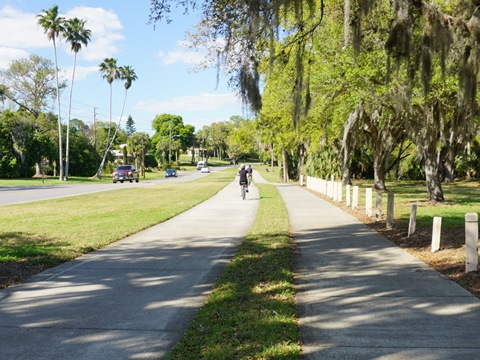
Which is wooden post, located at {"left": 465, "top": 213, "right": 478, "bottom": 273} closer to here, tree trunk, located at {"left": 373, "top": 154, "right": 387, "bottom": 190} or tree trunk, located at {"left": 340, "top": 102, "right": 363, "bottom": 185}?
tree trunk, located at {"left": 340, "top": 102, "right": 363, "bottom": 185}

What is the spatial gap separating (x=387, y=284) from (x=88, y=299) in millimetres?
4207

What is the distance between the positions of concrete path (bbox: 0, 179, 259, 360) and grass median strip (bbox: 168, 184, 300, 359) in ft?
0.75

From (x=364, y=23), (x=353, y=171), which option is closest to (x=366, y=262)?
(x=364, y=23)

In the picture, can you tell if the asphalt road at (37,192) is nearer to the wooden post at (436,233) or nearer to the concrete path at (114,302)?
the concrete path at (114,302)

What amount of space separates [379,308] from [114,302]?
3.30m

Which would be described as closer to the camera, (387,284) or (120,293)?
(120,293)

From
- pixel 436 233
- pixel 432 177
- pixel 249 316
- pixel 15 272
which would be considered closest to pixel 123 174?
pixel 432 177

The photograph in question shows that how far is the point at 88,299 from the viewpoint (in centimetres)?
633

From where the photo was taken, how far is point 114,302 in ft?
20.2

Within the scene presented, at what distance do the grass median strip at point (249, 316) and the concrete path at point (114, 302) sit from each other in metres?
0.23

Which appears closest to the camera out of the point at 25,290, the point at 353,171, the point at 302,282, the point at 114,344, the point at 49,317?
the point at 114,344

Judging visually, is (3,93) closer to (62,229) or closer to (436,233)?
(62,229)

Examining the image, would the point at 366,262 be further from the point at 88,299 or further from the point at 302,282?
the point at 88,299

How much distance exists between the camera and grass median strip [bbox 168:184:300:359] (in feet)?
14.8
